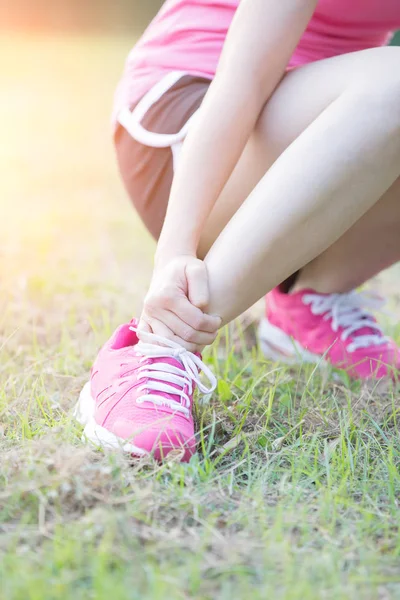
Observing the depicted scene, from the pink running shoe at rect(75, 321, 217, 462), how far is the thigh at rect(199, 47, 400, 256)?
323 mm

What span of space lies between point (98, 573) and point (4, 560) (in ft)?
0.35

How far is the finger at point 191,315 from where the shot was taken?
→ 1108mm

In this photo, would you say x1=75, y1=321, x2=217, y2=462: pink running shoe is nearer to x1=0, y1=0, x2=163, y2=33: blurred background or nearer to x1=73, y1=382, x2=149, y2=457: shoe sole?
x1=73, y1=382, x2=149, y2=457: shoe sole

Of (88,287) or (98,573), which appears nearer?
(98,573)

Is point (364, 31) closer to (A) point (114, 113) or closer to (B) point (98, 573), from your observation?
(A) point (114, 113)

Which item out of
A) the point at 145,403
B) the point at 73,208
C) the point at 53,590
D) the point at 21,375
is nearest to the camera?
the point at 53,590

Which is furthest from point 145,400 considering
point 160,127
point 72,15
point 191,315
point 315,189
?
point 72,15

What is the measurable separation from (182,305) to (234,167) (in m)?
0.30

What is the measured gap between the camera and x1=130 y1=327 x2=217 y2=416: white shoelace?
3.60 feet

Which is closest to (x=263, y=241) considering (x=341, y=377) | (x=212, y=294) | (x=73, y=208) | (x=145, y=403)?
(x=212, y=294)

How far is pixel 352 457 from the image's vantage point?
3.61ft

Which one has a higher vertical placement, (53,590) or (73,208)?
(53,590)

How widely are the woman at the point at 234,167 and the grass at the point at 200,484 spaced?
0.09 meters

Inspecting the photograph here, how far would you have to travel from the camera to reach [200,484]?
0.99 meters
